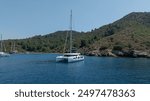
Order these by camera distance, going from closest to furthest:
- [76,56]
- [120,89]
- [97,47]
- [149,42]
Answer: [120,89], [76,56], [149,42], [97,47]

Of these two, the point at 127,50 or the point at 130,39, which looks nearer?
the point at 127,50

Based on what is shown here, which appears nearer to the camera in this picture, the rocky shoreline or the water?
the water

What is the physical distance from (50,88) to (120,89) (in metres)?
2.85

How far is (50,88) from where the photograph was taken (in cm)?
1180

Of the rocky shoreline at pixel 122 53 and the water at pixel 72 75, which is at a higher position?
the rocky shoreline at pixel 122 53

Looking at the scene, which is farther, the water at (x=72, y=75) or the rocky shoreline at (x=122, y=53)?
the rocky shoreline at (x=122, y=53)

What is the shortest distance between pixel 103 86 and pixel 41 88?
2.55 meters

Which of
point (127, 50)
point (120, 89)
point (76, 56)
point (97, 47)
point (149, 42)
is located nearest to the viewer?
point (120, 89)

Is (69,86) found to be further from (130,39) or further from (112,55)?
(130,39)

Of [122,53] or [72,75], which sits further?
[122,53]

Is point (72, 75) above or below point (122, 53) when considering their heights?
below

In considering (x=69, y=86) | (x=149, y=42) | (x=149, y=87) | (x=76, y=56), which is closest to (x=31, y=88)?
(x=69, y=86)

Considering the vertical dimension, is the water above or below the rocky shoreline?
below

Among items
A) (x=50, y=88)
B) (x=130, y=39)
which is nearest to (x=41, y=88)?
(x=50, y=88)
